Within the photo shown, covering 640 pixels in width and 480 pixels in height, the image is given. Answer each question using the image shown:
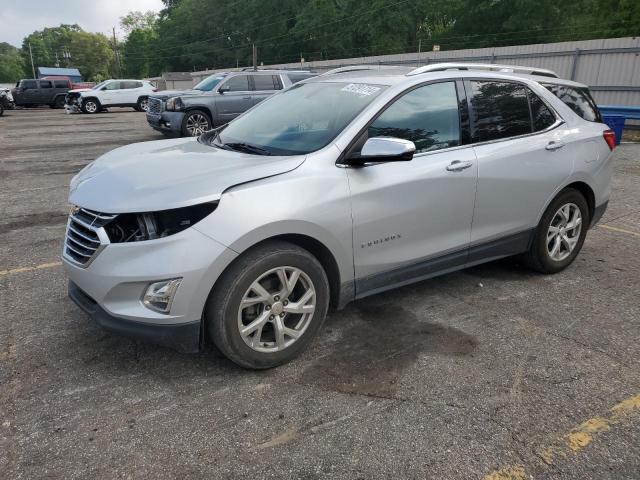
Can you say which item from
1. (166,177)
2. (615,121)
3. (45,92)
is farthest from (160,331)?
(45,92)

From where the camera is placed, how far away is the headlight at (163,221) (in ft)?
9.05

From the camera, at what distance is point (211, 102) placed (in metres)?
13.2

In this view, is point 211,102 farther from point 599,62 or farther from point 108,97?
point 108,97

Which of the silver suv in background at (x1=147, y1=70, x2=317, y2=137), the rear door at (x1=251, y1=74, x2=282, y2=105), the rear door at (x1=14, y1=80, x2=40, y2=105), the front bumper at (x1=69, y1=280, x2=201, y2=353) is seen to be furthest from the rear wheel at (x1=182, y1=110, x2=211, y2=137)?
the rear door at (x1=14, y1=80, x2=40, y2=105)

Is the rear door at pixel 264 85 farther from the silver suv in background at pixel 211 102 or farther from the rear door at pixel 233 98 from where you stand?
the rear door at pixel 233 98

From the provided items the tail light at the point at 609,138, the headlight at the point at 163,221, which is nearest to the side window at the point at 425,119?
the headlight at the point at 163,221

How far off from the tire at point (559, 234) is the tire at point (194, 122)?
1015cm

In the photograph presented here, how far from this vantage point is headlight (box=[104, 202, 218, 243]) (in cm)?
276

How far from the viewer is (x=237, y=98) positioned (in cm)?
1355

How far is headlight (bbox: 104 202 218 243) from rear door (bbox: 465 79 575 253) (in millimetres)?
2120

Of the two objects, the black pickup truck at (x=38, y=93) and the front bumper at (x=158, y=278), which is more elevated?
the black pickup truck at (x=38, y=93)

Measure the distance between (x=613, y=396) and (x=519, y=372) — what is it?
50 centimetres

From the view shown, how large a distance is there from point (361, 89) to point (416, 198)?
0.89 metres

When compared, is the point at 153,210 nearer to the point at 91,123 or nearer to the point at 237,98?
the point at 237,98
